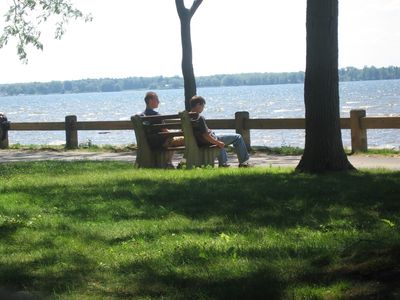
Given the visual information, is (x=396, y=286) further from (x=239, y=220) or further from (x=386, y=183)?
(x=386, y=183)

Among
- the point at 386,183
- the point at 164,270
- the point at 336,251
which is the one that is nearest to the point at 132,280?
the point at 164,270

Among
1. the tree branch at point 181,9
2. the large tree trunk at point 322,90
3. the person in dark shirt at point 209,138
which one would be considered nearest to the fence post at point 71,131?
the tree branch at point 181,9

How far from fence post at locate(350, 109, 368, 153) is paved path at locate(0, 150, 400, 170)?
0.65 m

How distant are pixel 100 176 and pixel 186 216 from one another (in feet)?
14.1

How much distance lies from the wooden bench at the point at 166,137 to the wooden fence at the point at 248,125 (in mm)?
4730

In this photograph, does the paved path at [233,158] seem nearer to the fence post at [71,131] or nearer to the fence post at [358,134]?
the fence post at [358,134]

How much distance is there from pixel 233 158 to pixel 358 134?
108 inches

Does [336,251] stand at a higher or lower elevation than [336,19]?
lower

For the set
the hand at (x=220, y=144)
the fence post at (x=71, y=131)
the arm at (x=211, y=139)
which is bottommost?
the fence post at (x=71, y=131)

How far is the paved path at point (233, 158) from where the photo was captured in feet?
49.6

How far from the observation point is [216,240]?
6.67m

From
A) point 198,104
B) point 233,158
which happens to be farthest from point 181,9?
point 198,104

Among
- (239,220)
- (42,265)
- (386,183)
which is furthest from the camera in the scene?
(386,183)

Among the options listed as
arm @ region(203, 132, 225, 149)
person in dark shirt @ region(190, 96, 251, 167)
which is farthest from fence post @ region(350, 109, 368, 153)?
arm @ region(203, 132, 225, 149)
